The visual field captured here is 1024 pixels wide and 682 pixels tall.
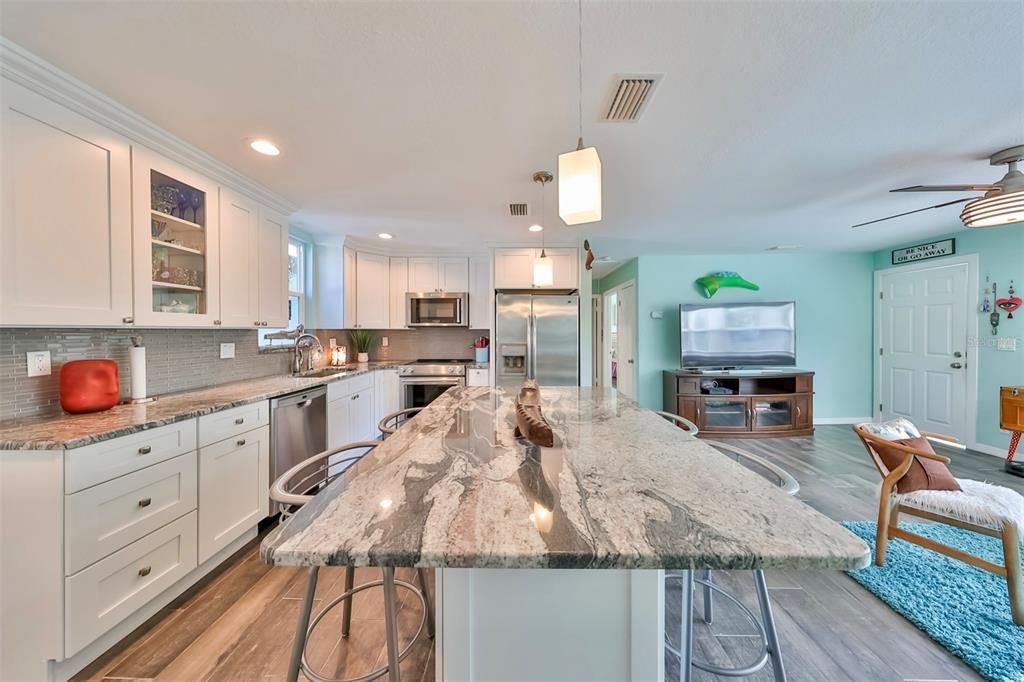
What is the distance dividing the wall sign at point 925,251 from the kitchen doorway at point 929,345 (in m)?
0.08

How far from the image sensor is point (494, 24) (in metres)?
1.29

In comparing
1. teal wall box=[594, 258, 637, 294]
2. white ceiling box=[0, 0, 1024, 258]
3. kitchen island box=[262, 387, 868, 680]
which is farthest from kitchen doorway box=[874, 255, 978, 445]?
kitchen island box=[262, 387, 868, 680]

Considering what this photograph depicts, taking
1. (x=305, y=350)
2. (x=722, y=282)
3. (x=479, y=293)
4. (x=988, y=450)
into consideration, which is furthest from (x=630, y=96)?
(x=988, y=450)

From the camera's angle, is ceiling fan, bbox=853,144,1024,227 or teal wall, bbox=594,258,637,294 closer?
ceiling fan, bbox=853,144,1024,227

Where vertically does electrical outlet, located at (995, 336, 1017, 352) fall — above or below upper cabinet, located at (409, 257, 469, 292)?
below

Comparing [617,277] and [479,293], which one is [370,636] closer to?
[479,293]

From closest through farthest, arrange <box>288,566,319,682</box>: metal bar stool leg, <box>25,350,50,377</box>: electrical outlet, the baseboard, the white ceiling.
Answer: <box>288,566,319,682</box>: metal bar stool leg → the white ceiling → <box>25,350,50,377</box>: electrical outlet → the baseboard

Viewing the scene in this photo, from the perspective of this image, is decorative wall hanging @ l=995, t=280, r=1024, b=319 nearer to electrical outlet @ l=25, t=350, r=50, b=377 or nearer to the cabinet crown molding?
the cabinet crown molding

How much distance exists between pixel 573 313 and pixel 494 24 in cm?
323

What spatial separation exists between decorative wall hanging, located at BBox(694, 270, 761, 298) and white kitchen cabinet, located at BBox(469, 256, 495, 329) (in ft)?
9.51

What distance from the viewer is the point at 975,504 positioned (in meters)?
1.75

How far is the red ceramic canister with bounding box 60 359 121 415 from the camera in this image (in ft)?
5.57

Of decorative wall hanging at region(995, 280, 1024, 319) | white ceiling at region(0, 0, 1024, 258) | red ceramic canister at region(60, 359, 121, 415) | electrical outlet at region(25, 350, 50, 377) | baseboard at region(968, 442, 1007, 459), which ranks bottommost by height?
baseboard at region(968, 442, 1007, 459)

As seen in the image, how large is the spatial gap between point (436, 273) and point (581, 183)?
3652 mm
